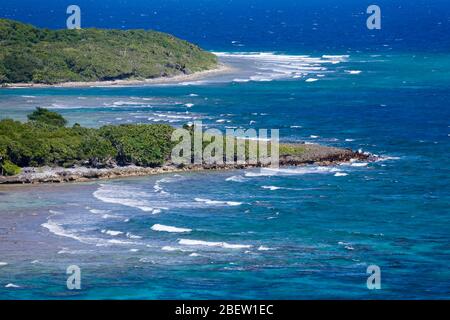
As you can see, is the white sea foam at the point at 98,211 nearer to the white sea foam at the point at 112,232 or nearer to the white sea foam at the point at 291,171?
the white sea foam at the point at 112,232

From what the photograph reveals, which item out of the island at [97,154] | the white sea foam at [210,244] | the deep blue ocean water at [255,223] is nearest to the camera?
the deep blue ocean water at [255,223]

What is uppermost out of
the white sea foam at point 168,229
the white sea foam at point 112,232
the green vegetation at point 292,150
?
the green vegetation at point 292,150

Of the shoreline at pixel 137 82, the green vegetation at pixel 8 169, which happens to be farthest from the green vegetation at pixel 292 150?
the shoreline at pixel 137 82

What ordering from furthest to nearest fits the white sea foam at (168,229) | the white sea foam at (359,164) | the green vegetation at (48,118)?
1. the green vegetation at (48,118)
2. the white sea foam at (359,164)
3. the white sea foam at (168,229)

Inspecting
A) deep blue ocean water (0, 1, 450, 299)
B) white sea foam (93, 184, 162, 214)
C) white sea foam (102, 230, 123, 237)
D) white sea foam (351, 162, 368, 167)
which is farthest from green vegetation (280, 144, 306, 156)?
white sea foam (102, 230, 123, 237)

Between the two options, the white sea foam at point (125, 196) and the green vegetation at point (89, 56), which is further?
the green vegetation at point (89, 56)

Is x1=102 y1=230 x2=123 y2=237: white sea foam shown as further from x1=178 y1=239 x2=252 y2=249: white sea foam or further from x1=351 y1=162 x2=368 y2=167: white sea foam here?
x1=351 y1=162 x2=368 y2=167: white sea foam
